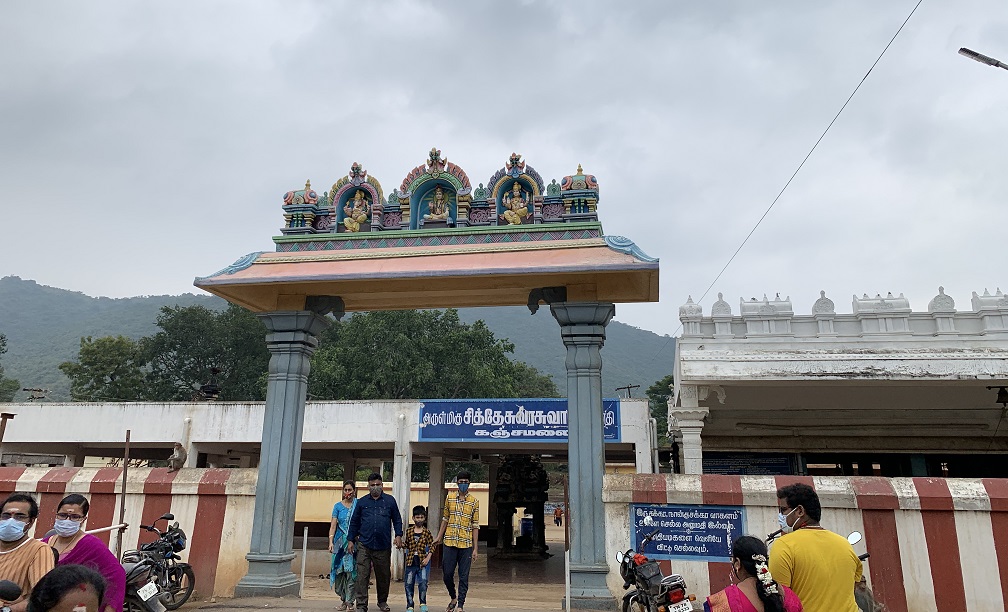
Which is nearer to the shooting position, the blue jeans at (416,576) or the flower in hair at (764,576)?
the flower in hair at (764,576)

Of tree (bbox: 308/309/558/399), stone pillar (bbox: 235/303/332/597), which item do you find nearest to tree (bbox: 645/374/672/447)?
tree (bbox: 308/309/558/399)

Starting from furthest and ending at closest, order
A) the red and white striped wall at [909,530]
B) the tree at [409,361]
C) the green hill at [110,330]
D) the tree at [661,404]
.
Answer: the green hill at [110,330]
the tree at [661,404]
the tree at [409,361]
the red and white striped wall at [909,530]

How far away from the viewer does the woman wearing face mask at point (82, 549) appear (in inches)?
143

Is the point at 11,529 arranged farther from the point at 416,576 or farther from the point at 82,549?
the point at 416,576

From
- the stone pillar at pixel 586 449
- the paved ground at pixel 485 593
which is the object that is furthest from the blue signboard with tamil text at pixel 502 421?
the stone pillar at pixel 586 449

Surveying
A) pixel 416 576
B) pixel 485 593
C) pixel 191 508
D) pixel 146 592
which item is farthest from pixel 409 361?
pixel 146 592

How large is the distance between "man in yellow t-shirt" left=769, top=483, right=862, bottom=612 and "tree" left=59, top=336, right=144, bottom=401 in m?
46.0

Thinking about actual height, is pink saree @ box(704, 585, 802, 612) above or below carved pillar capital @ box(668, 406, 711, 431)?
below

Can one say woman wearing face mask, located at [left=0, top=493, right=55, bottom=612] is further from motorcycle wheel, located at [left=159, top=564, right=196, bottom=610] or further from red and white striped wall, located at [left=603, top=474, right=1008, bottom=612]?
red and white striped wall, located at [left=603, top=474, right=1008, bottom=612]

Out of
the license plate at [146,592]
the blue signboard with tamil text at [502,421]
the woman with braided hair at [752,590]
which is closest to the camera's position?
the woman with braided hair at [752,590]

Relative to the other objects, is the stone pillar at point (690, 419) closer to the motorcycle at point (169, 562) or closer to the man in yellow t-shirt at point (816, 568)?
the motorcycle at point (169, 562)

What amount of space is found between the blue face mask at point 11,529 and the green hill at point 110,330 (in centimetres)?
11782

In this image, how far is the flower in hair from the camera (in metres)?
3.36

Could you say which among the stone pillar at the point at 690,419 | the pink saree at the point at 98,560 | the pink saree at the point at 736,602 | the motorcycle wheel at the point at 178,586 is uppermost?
the stone pillar at the point at 690,419
